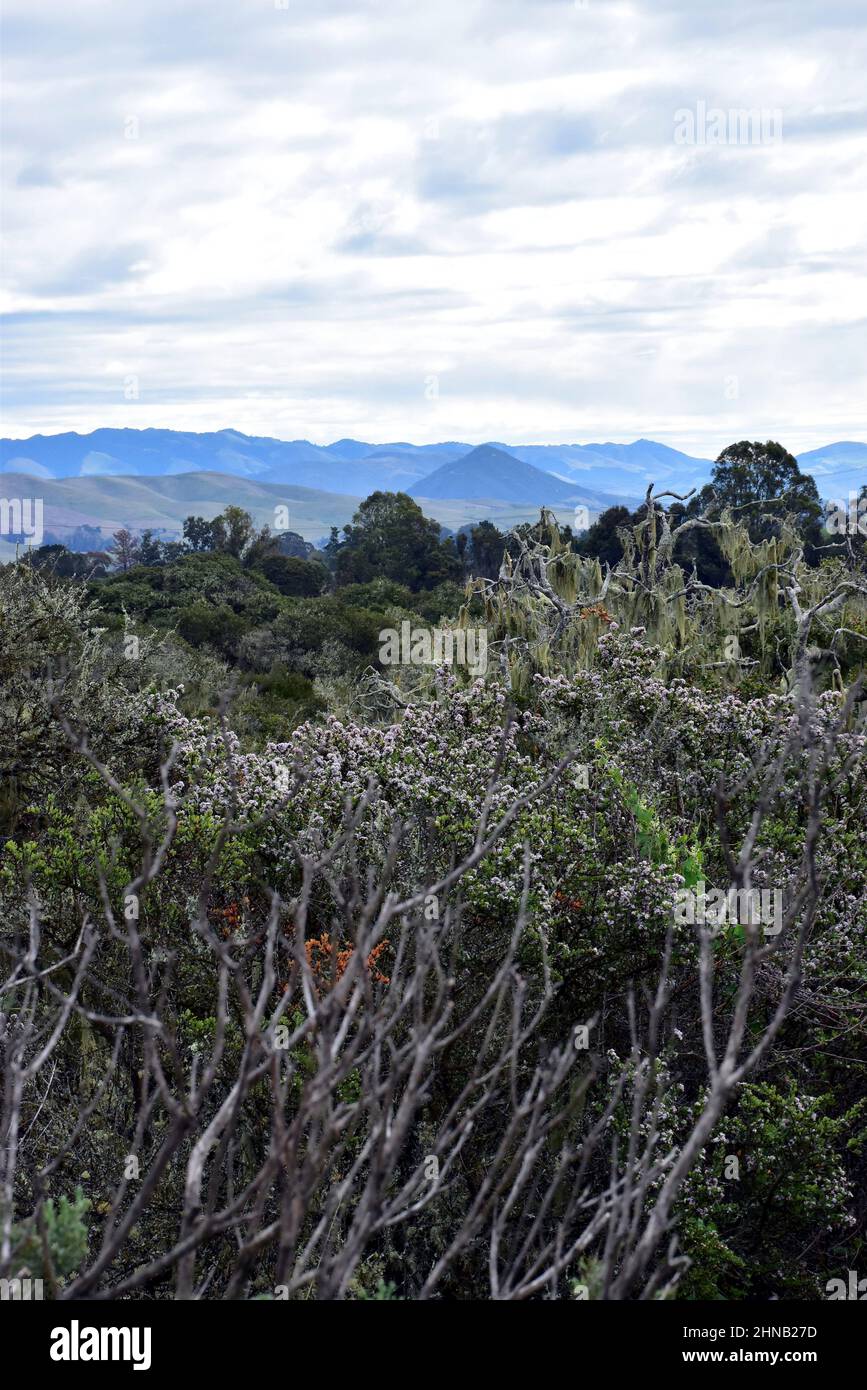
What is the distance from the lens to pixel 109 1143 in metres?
6.52

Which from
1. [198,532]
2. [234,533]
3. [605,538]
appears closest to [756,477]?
[605,538]

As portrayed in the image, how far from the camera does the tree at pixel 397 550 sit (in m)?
50.3

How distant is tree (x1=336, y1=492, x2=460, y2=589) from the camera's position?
165 ft

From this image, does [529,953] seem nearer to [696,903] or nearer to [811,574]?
[696,903]

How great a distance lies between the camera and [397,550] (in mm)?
51719

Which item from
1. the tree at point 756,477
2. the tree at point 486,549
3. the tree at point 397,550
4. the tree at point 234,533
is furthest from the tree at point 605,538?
the tree at point 234,533

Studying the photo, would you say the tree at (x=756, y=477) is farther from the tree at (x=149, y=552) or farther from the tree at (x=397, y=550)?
the tree at (x=149, y=552)

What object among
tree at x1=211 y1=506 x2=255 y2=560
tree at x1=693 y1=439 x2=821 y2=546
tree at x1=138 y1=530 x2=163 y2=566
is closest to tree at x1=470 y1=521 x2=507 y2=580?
tree at x1=211 y1=506 x2=255 y2=560

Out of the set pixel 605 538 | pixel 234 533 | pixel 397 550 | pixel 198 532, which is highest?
pixel 198 532

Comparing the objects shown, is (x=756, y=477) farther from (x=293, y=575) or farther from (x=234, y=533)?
(x=234, y=533)

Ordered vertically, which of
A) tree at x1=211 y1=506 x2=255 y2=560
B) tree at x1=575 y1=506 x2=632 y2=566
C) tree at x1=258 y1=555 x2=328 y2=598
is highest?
tree at x1=211 y1=506 x2=255 y2=560

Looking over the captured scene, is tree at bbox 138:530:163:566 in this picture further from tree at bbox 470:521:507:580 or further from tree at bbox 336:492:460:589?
tree at bbox 470:521:507:580
